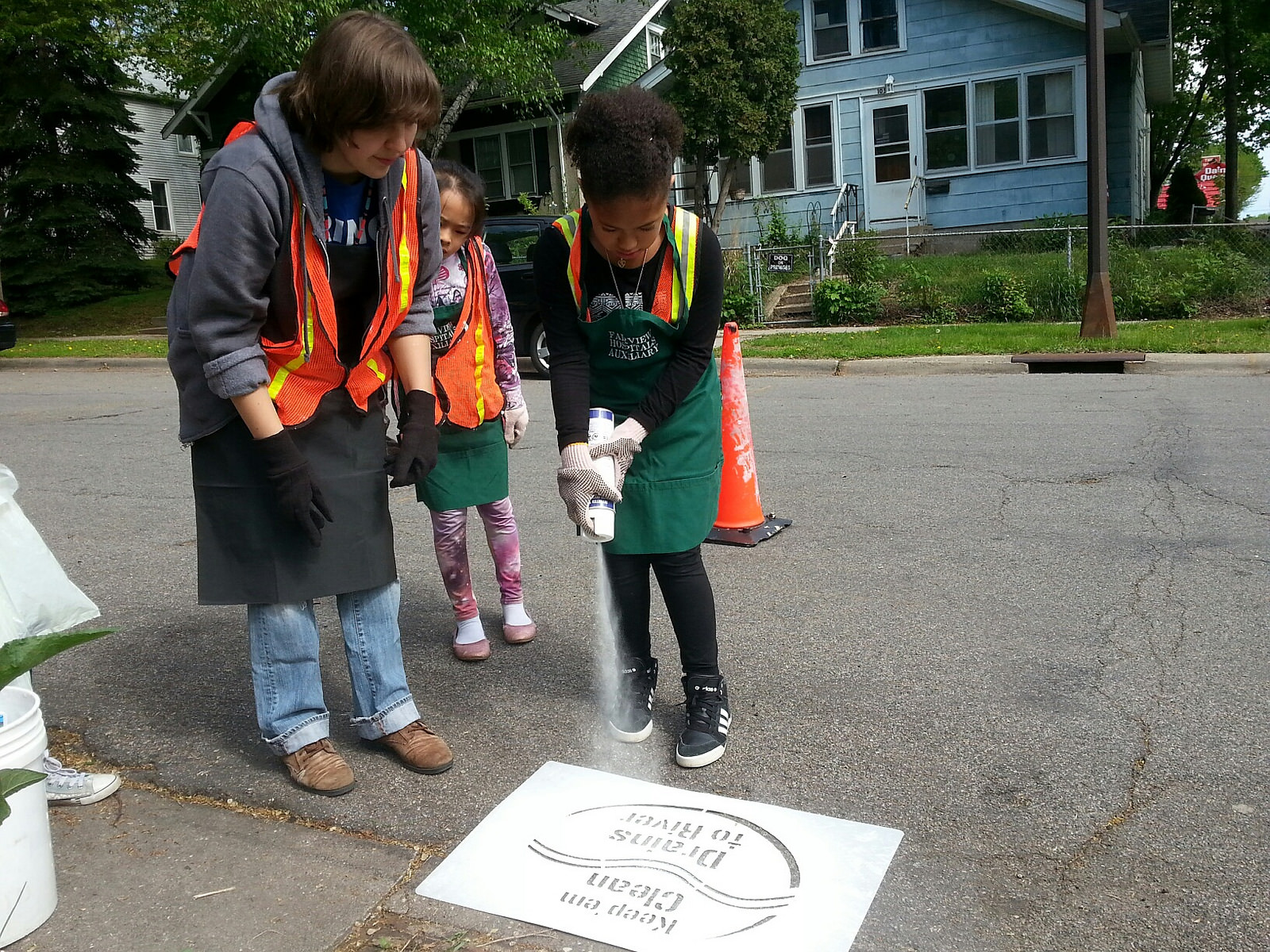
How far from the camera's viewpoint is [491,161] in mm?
25156

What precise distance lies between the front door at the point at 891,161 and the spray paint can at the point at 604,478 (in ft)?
62.8

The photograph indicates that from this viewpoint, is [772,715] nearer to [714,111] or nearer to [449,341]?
[449,341]

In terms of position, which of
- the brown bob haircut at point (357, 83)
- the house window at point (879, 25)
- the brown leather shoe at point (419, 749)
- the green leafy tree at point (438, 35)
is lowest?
the brown leather shoe at point (419, 749)

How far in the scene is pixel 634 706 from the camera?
3.19 metres

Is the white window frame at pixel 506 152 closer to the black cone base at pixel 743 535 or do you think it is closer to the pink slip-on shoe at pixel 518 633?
the black cone base at pixel 743 535

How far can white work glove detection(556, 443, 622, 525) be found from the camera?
2848 mm

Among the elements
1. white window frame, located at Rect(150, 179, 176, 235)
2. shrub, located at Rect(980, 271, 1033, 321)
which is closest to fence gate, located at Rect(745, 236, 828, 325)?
shrub, located at Rect(980, 271, 1033, 321)

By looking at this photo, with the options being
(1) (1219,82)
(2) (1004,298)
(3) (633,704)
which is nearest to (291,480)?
(3) (633,704)

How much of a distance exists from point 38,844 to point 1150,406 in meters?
7.83

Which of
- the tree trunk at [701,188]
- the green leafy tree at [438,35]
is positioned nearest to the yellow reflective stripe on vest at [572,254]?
the green leafy tree at [438,35]

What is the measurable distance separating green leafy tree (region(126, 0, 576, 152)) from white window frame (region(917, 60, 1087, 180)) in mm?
7057

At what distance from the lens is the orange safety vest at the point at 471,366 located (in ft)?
12.1

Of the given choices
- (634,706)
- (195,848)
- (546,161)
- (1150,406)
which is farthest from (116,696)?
(546,161)

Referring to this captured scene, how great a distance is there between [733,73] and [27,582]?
17.1m
